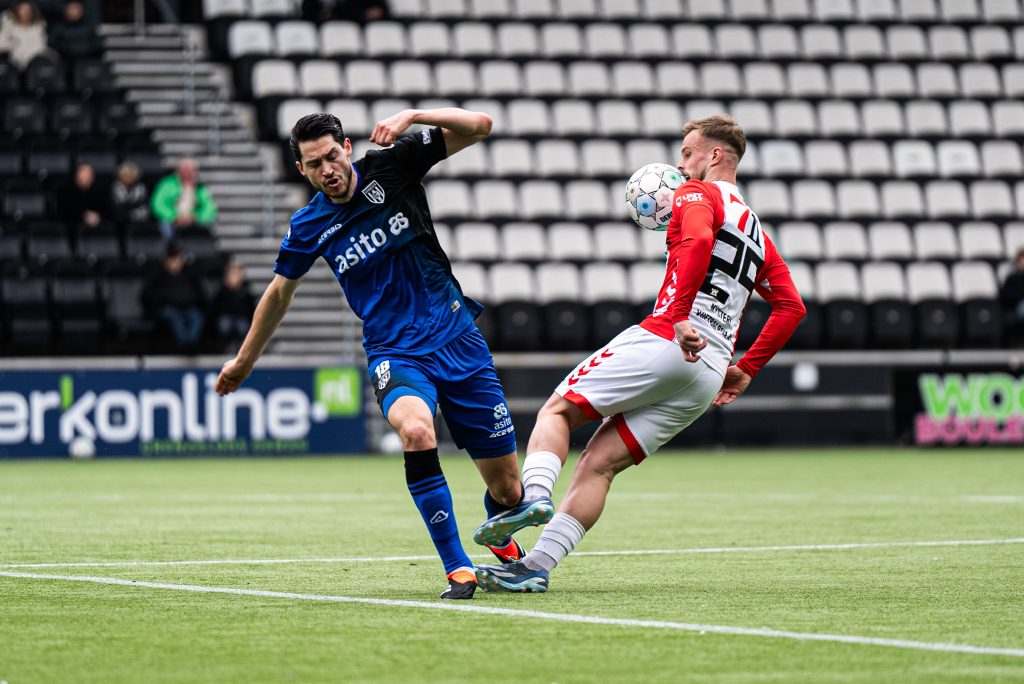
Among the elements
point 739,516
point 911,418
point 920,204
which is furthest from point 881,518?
point 920,204

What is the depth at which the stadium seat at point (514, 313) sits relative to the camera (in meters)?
21.3

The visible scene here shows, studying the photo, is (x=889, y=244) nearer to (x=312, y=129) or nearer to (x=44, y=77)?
(x=44, y=77)

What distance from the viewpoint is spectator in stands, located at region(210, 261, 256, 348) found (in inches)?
778

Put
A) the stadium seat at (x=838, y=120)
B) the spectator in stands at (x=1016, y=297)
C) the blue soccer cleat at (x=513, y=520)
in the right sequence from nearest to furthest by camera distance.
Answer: the blue soccer cleat at (x=513, y=520), the spectator in stands at (x=1016, y=297), the stadium seat at (x=838, y=120)

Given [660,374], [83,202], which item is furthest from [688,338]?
[83,202]

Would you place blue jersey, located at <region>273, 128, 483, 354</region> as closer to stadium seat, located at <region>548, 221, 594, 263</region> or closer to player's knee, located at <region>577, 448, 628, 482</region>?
player's knee, located at <region>577, 448, 628, 482</region>

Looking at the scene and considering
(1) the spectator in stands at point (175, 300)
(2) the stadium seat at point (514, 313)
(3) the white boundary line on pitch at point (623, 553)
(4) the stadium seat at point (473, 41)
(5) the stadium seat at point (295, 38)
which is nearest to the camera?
(3) the white boundary line on pitch at point (623, 553)

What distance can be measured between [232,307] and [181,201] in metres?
2.04

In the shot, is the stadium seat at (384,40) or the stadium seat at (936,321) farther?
the stadium seat at (384,40)

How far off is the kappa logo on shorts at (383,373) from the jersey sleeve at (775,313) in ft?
5.10

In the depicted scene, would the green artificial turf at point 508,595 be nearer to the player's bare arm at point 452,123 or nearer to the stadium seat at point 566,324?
the player's bare arm at point 452,123

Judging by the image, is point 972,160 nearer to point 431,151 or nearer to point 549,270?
point 549,270

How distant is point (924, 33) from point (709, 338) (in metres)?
22.0

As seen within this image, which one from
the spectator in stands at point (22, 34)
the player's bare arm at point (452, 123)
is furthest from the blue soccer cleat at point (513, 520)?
the spectator in stands at point (22, 34)
